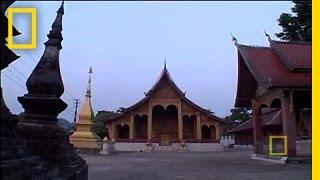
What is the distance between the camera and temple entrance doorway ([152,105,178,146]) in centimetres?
3850

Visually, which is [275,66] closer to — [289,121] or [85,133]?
[289,121]

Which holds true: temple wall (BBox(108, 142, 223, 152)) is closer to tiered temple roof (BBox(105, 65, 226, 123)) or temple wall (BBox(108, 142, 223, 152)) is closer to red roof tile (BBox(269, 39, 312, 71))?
tiered temple roof (BBox(105, 65, 226, 123))

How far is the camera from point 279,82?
1669 cm

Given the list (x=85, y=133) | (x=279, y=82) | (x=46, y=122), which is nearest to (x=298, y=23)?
(x=279, y=82)

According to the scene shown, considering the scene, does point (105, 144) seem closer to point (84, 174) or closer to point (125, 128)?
point (125, 128)

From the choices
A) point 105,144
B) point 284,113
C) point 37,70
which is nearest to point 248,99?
point 284,113

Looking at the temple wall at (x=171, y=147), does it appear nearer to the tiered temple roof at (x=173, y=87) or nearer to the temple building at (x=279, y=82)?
the tiered temple roof at (x=173, y=87)

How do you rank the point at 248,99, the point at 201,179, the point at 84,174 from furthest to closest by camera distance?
the point at 248,99
the point at 201,179
the point at 84,174

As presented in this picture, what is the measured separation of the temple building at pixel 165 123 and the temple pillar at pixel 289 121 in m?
19.5

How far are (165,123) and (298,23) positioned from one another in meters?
19.1

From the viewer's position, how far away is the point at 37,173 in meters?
Result: 5.76

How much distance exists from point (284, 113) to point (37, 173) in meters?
13.2

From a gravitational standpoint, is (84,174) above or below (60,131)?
below

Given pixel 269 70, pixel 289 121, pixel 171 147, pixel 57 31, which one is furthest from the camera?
pixel 171 147
